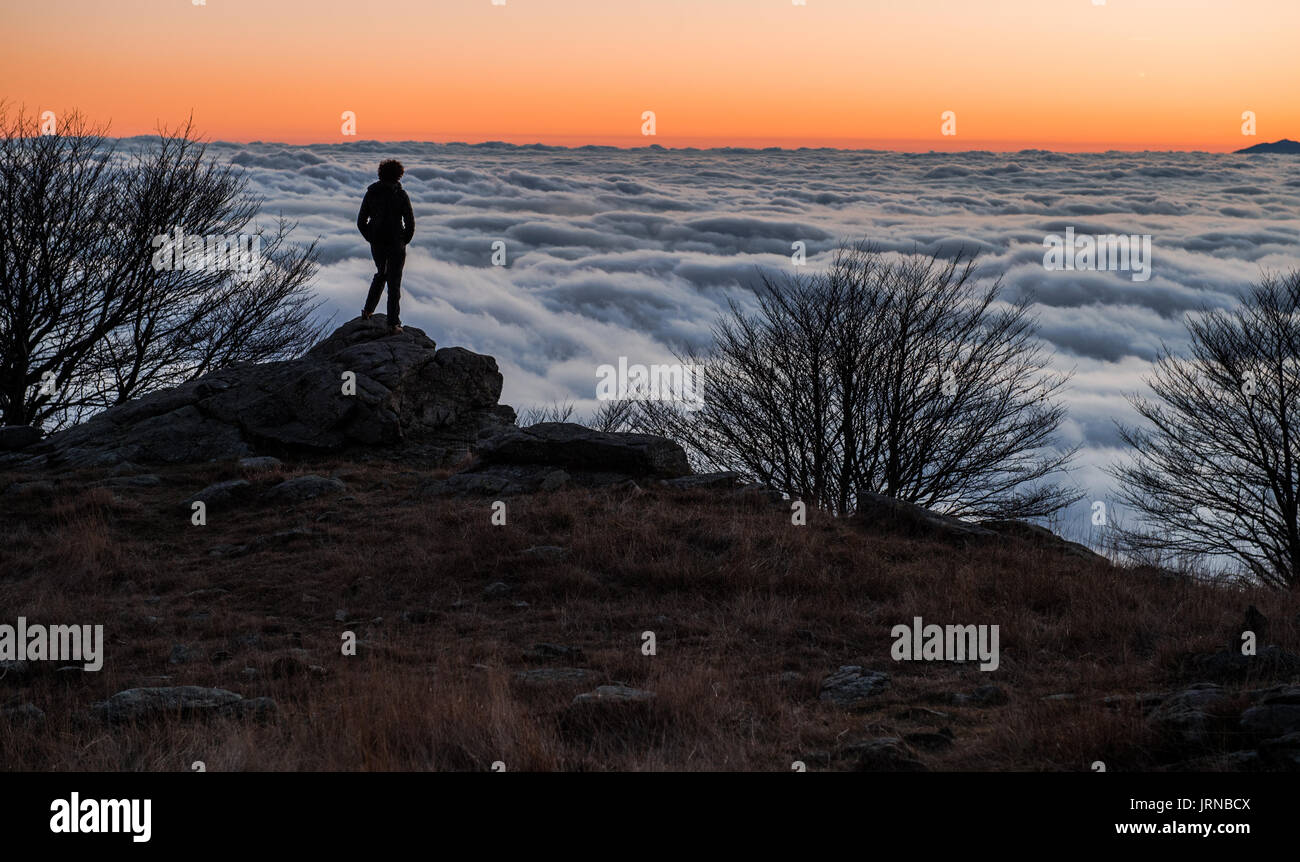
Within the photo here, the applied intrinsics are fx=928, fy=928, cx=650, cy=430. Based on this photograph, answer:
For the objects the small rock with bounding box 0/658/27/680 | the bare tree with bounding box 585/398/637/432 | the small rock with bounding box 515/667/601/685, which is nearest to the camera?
the small rock with bounding box 515/667/601/685

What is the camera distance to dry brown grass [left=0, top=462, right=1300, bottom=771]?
17.2ft

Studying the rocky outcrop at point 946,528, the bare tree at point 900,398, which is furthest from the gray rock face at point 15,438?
the bare tree at point 900,398

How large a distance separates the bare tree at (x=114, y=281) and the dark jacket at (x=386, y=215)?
490 inches

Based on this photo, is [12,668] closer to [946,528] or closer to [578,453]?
[578,453]

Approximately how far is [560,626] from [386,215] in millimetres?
8235

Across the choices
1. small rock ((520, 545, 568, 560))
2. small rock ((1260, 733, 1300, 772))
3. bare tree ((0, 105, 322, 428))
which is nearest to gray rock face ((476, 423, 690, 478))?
small rock ((520, 545, 568, 560))

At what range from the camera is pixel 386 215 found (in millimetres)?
14117

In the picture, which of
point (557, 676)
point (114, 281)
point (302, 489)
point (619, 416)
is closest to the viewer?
point (557, 676)

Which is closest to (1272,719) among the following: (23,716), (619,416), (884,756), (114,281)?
(884,756)

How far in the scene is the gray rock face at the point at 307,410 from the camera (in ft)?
50.1

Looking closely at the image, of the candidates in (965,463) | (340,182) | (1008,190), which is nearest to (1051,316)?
(1008,190)

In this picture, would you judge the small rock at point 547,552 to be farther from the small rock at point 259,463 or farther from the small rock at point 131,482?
the small rock at point 131,482

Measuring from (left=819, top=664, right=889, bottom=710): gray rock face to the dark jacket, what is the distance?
32.4ft

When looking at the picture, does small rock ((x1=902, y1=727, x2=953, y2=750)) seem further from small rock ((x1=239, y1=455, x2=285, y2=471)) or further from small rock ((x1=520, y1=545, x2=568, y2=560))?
small rock ((x1=239, y1=455, x2=285, y2=471))
